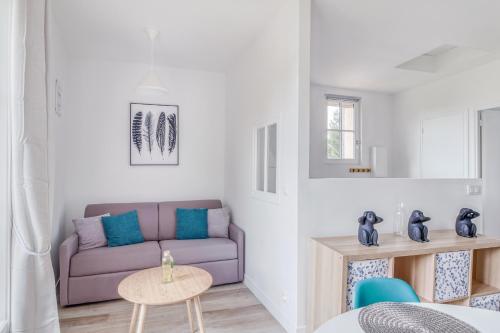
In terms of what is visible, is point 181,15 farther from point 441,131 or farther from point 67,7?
point 441,131

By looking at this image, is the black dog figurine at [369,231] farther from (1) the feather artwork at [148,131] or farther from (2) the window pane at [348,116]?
(1) the feather artwork at [148,131]

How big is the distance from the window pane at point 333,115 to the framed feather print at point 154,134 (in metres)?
2.26

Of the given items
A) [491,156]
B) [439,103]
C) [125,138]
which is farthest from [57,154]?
[491,156]

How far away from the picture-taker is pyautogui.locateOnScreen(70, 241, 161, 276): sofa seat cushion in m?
2.87

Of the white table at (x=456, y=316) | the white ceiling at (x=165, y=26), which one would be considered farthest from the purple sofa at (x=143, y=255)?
the white table at (x=456, y=316)

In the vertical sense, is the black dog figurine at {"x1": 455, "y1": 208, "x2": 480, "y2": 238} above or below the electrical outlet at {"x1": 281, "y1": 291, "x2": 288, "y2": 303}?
above

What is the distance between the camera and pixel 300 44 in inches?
88.1

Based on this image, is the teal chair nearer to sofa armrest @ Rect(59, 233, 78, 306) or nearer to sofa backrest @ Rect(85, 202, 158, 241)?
sofa armrest @ Rect(59, 233, 78, 306)

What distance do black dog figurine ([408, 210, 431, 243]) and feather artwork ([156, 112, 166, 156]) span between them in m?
3.06

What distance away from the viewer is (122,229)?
3291 mm


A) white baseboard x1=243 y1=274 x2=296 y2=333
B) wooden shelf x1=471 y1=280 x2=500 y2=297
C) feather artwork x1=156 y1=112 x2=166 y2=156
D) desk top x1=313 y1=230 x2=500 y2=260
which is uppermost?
feather artwork x1=156 y1=112 x2=166 y2=156

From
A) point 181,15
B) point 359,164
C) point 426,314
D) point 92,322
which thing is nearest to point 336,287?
point 426,314

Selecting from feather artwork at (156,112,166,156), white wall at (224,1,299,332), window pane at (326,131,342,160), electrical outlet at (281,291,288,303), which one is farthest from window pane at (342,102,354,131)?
electrical outlet at (281,291,288,303)

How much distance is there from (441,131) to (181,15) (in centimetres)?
355
